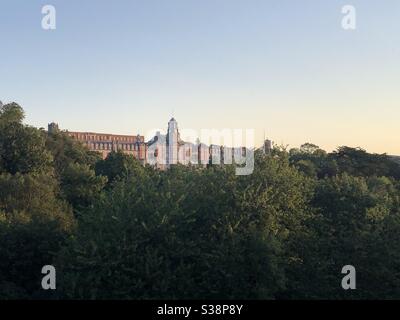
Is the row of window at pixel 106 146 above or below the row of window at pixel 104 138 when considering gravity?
below

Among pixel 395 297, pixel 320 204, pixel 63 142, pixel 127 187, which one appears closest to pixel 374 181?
pixel 320 204

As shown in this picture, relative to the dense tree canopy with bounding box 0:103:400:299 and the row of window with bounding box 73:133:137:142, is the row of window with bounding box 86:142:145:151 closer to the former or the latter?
the row of window with bounding box 73:133:137:142

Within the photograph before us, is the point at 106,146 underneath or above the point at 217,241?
above

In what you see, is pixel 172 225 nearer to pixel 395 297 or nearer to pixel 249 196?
pixel 249 196

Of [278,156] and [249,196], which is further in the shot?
[278,156]

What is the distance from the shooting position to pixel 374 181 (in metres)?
52.2

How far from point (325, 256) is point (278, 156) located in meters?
6.42

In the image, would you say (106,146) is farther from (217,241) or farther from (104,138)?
(217,241)

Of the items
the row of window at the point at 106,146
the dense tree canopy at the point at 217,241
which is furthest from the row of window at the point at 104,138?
the dense tree canopy at the point at 217,241

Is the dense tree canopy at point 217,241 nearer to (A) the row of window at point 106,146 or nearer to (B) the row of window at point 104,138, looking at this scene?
(B) the row of window at point 104,138

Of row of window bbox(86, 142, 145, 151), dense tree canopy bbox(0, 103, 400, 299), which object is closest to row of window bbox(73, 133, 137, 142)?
row of window bbox(86, 142, 145, 151)

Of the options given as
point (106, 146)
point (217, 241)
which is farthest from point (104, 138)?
point (217, 241)

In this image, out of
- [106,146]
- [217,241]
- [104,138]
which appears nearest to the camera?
[217,241]
